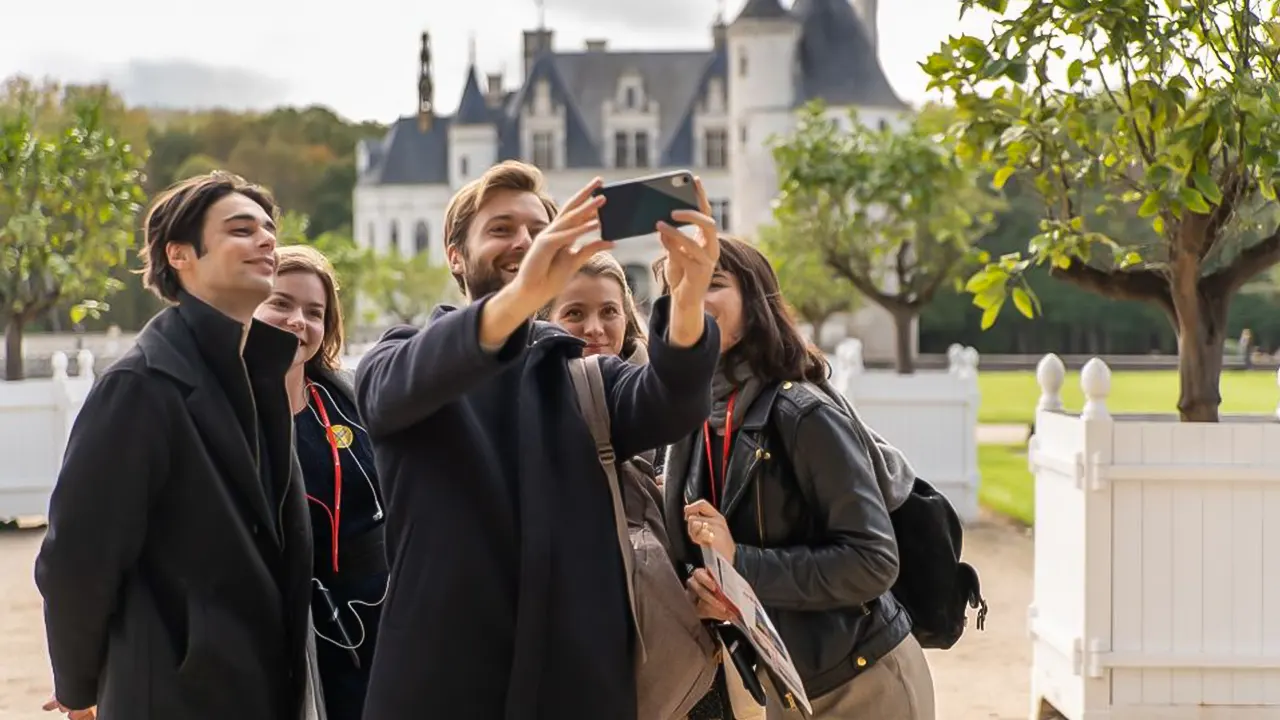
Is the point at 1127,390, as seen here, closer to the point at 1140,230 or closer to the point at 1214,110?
the point at 1140,230

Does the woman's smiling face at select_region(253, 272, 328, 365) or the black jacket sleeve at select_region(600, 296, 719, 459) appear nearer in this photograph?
the black jacket sleeve at select_region(600, 296, 719, 459)

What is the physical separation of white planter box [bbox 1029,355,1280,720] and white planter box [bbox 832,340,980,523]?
20.9 feet

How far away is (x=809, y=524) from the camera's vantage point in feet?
9.11

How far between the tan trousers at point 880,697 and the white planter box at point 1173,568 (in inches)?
96.5

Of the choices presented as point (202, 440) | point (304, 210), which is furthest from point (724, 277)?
point (304, 210)

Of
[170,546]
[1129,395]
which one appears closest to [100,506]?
[170,546]

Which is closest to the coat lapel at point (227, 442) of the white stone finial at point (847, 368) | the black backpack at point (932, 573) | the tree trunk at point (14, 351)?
the black backpack at point (932, 573)

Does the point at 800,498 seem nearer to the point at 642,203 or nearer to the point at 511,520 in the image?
the point at 511,520

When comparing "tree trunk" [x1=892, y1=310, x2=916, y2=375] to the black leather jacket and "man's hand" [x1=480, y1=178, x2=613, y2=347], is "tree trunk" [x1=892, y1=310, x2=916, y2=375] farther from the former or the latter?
"man's hand" [x1=480, y1=178, x2=613, y2=347]

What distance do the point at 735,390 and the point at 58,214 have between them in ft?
41.2

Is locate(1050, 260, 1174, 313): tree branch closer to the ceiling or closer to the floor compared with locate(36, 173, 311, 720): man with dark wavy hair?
closer to the ceiling

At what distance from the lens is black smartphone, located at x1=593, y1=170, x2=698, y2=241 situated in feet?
6.79

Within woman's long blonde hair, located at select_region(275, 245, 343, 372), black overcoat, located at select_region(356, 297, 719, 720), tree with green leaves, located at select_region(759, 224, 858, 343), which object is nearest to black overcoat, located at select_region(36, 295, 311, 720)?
black overcoat, located at select_region(356, 297, 719, 720)

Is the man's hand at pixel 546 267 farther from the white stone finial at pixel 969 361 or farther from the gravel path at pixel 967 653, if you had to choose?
the white stone finial at pixel 969 361
